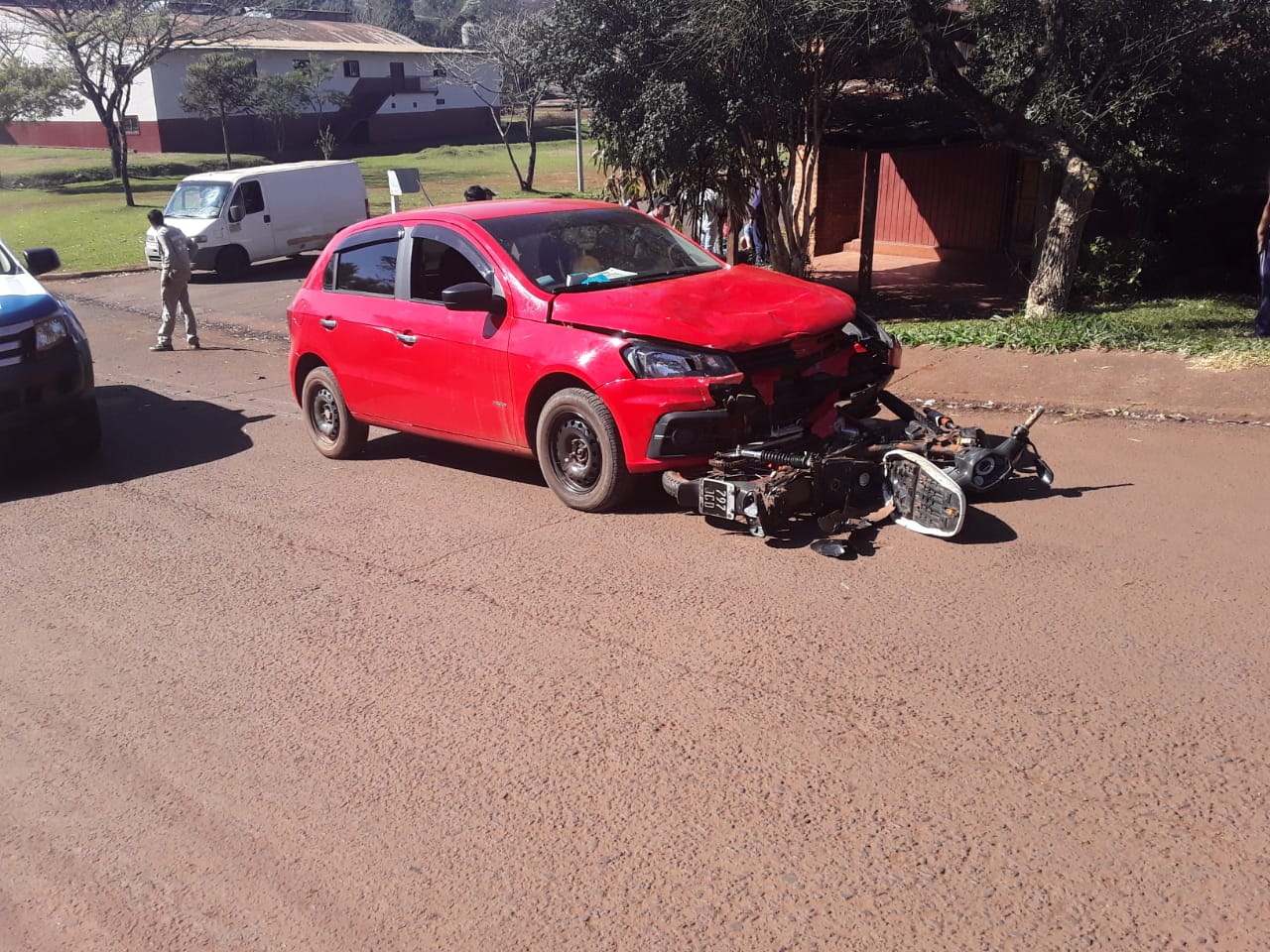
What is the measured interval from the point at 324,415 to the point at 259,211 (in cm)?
Answer: 1610

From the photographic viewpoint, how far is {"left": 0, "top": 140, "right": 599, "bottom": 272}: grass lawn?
94.9 feet

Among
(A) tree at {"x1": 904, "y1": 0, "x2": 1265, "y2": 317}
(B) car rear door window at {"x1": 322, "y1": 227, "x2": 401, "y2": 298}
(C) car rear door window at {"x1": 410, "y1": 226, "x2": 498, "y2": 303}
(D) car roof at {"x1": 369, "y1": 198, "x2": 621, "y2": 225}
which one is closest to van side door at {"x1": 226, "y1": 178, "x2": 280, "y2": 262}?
(A) tree at {"x1": 904, "y1": 0, "x2": 1265, "y2": 317}

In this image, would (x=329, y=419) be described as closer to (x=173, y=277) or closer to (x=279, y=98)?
(x=173, y=277)

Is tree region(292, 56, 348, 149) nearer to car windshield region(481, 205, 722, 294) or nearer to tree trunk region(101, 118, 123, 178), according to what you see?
tree trunk region(101, 118, 123, 178)

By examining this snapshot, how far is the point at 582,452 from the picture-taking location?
22.4 feet

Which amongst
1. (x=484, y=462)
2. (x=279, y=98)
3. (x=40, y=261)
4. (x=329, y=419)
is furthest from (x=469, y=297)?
(x=279, y=98)

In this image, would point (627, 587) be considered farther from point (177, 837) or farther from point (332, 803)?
point (177, 837)

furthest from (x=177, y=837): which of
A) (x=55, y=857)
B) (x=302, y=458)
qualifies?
(x=302, y=458)

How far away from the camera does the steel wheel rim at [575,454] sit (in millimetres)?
6725

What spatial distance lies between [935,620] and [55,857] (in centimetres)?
348

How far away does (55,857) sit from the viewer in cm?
382

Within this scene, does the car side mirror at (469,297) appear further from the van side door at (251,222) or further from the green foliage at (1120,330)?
the van side door at (251,222)

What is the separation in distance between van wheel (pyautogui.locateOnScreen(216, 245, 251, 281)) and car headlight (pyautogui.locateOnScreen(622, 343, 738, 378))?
1849 centimetres

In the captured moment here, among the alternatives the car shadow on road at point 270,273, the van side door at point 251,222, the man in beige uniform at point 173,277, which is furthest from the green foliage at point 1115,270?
the van side door at point 251,222
